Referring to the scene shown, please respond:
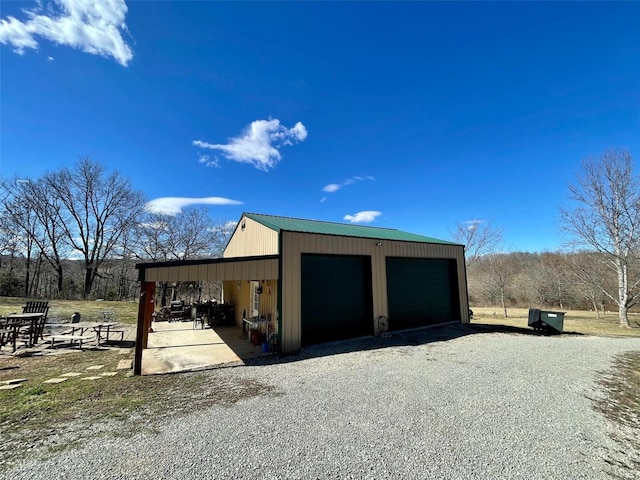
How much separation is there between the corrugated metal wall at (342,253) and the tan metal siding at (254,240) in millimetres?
687

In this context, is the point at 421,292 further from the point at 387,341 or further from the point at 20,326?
the point at 20,326

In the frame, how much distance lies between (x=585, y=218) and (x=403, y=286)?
1401cm

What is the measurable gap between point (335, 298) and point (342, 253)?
1.47m

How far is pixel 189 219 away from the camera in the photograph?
25438 mm

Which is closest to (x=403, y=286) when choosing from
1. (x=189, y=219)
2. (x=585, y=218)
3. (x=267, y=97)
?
(x=267, y=97)

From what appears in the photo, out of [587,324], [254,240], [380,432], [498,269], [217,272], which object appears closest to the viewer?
[380,432]

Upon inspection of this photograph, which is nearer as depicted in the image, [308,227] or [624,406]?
[624,406]

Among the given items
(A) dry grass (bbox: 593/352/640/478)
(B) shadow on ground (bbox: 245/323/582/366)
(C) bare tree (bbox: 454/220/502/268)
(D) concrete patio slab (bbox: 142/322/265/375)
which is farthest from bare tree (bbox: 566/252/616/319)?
(D) concrete patio slab (bbox: 142/322/265/375)

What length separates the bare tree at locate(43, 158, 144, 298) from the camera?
23.4 metres

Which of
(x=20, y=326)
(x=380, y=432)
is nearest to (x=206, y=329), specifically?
(x=20, y=326)

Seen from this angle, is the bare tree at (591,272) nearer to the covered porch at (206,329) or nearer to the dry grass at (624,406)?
the dry grass at (624,406)

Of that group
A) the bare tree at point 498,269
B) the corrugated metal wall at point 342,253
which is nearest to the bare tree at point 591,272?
the bare tree at point 498,269

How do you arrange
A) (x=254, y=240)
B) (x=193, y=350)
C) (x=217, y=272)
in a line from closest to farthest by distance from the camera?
(x=217, y=272), (x=193, y=350), (x=254, y=240)

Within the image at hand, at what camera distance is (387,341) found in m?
8.54
